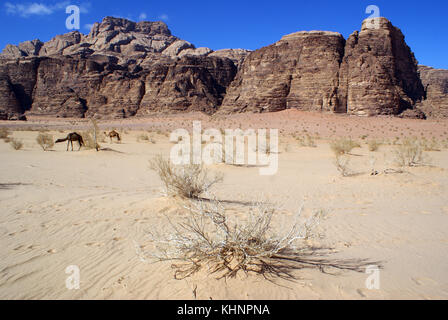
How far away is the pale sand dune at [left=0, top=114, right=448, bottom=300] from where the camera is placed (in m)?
2.35

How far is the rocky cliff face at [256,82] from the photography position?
132ft

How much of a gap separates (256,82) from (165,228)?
159 feet

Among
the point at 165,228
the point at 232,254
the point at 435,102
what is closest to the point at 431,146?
the point at 165,228

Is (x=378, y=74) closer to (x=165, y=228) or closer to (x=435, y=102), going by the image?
(x=435, y=102)

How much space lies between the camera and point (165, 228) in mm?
4008

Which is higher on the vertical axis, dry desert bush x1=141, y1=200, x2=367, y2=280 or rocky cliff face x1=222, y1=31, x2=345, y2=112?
rocky cliff face x1=222, y1=31, x2=345, y2=112

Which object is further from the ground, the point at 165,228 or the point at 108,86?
the point at 108,86

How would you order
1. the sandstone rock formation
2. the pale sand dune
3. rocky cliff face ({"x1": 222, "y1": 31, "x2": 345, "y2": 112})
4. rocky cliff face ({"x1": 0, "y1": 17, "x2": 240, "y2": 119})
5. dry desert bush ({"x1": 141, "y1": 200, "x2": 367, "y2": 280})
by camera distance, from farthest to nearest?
1. rocky cliff face ({"x1": 0, "y1": 17, "x2": 240, "y2": 119})
2. rocky cliff face ({"x1": 222, "y1": 31, "x2": 345, "y2": 112})
3. the sandstone rock formation
4. dry desert bush ({"x1": 141, "y1": 200, "x2": 367, "y2": 280})
5. the pale sand dune

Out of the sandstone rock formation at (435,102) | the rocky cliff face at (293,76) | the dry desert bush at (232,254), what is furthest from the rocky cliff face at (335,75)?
the dry desert bush at (232,254)

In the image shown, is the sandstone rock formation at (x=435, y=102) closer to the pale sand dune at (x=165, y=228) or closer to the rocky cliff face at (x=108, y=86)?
the rocky cliff face at (x=108, y=86)

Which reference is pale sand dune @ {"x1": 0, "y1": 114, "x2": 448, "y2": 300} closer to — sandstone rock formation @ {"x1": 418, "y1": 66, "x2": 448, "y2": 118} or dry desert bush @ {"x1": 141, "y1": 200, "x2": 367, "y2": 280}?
dry desert bush @ {"x1": 141, "y1": 200, "x2": 367, "y2": 280}

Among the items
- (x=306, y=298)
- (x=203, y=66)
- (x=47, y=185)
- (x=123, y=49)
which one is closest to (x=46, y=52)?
(x=123, y=49)

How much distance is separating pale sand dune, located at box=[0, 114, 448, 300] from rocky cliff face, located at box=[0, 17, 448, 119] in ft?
119

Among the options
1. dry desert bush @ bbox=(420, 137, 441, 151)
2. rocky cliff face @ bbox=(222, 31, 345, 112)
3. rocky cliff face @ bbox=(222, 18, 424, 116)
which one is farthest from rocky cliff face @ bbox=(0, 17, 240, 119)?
dry desert bush @ bbox=(420, 137, 441, 151)
